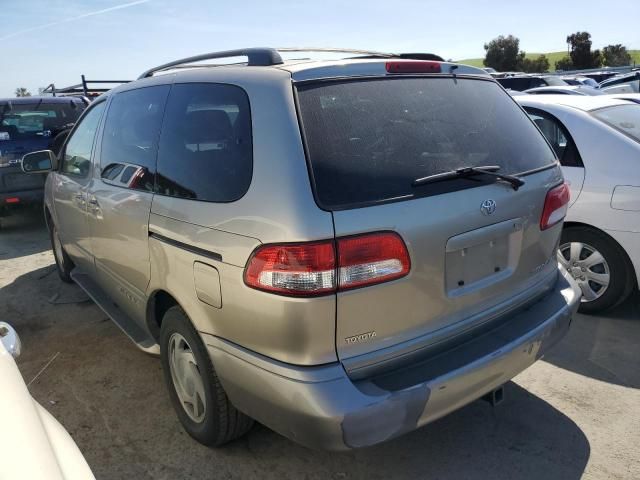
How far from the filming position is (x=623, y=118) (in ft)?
14.1

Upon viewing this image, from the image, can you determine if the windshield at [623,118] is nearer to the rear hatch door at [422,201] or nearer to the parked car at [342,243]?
the parked car at [342,243]

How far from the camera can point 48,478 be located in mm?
1255

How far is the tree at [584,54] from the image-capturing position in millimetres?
61781

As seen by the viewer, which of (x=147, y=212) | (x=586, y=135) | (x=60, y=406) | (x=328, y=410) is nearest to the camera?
(x=328, y=410)

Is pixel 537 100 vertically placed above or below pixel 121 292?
above

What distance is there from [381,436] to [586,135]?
3204 millimetres

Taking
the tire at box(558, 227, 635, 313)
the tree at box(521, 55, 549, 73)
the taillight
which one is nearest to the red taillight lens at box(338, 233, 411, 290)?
the taillight

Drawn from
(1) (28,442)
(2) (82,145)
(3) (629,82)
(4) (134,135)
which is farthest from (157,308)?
(3) (629,82)

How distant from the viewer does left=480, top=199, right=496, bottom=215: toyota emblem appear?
2246 millimetres

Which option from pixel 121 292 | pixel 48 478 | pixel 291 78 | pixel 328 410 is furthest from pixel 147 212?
pixel 48 478

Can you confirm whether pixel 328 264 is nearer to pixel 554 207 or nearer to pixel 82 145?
pixel 554 207

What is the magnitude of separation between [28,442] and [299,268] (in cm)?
97

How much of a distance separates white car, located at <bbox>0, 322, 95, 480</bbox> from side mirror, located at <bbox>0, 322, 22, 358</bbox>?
2.5 inches

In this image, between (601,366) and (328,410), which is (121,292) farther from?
(601,366)
